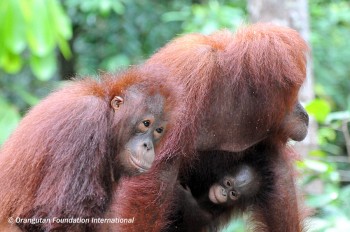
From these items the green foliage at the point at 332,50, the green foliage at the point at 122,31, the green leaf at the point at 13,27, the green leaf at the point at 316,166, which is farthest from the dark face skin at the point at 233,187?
the green foliage at the point at 332,50

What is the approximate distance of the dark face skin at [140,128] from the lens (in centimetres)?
270

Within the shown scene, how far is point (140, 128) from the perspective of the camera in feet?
9.07

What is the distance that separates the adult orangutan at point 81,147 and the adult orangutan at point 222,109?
4.5 inches

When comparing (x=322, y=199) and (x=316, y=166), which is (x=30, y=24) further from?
(x=322, y=199)

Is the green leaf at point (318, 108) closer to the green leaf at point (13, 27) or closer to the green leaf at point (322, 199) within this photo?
the green leaf at point (322, 199)

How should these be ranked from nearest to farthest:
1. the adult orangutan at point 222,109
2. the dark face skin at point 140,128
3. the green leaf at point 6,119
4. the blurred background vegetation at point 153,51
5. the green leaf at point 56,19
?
1. the dark face skin at point 140,128
2. the adult orangutan at point 222,109
3. the green leaf at point 56,19
4. the blurred background vegetation at point 153,51
5. the green leaf at point 6,119

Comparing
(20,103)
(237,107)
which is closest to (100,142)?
(237,107)

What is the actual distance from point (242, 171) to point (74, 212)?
2.99 ft

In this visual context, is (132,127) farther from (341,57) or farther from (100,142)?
(341,57)

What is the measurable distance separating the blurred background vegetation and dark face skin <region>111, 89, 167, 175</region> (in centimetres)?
83

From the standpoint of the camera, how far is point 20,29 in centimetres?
338

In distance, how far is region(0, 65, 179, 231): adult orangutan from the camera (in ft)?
8.34

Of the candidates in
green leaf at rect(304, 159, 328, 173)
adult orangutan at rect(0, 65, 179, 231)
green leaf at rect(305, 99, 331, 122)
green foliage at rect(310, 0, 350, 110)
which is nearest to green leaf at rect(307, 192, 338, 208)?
green leaf at rect(304, 159, 328, 173)

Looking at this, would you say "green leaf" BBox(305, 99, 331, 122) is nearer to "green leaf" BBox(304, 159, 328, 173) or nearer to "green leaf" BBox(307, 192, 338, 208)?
"green leaf" BBox(304, 159, 328, 173)
